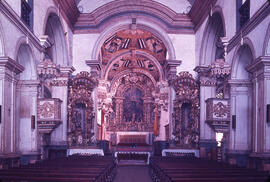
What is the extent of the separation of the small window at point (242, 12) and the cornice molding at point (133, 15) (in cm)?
536

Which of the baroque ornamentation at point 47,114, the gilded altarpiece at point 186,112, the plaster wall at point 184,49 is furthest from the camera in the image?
the plaster wall at point 184,49

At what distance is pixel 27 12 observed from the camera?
10398 mm

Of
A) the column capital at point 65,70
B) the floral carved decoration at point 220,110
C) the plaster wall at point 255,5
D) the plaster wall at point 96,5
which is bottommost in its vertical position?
the floral carved decoration at point 220,110

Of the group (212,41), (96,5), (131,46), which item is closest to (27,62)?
(96,5)

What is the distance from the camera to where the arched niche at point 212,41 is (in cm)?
1356

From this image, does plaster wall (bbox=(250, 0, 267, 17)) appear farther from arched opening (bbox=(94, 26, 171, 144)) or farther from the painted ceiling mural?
arched opening (bbox=(94, 26, 171, 144))

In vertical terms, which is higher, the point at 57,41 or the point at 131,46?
the point at 131,46

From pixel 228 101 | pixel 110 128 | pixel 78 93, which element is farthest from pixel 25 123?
pixel 110 128

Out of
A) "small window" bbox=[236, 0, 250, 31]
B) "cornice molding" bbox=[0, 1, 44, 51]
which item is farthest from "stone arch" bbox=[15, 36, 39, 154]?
"small window" bbox=[236, 0, 250, 31]

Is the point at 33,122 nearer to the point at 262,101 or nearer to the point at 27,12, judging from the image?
the point at 27,12

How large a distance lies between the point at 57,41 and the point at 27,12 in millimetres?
3925

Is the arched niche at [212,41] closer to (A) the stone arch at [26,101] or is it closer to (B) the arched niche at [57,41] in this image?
(B) the arched niche at [57,41]

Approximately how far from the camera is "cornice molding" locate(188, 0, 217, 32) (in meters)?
13.2

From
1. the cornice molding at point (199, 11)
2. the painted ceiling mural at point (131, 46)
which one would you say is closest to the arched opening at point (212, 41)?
the cornice molding at point (199, 11)
